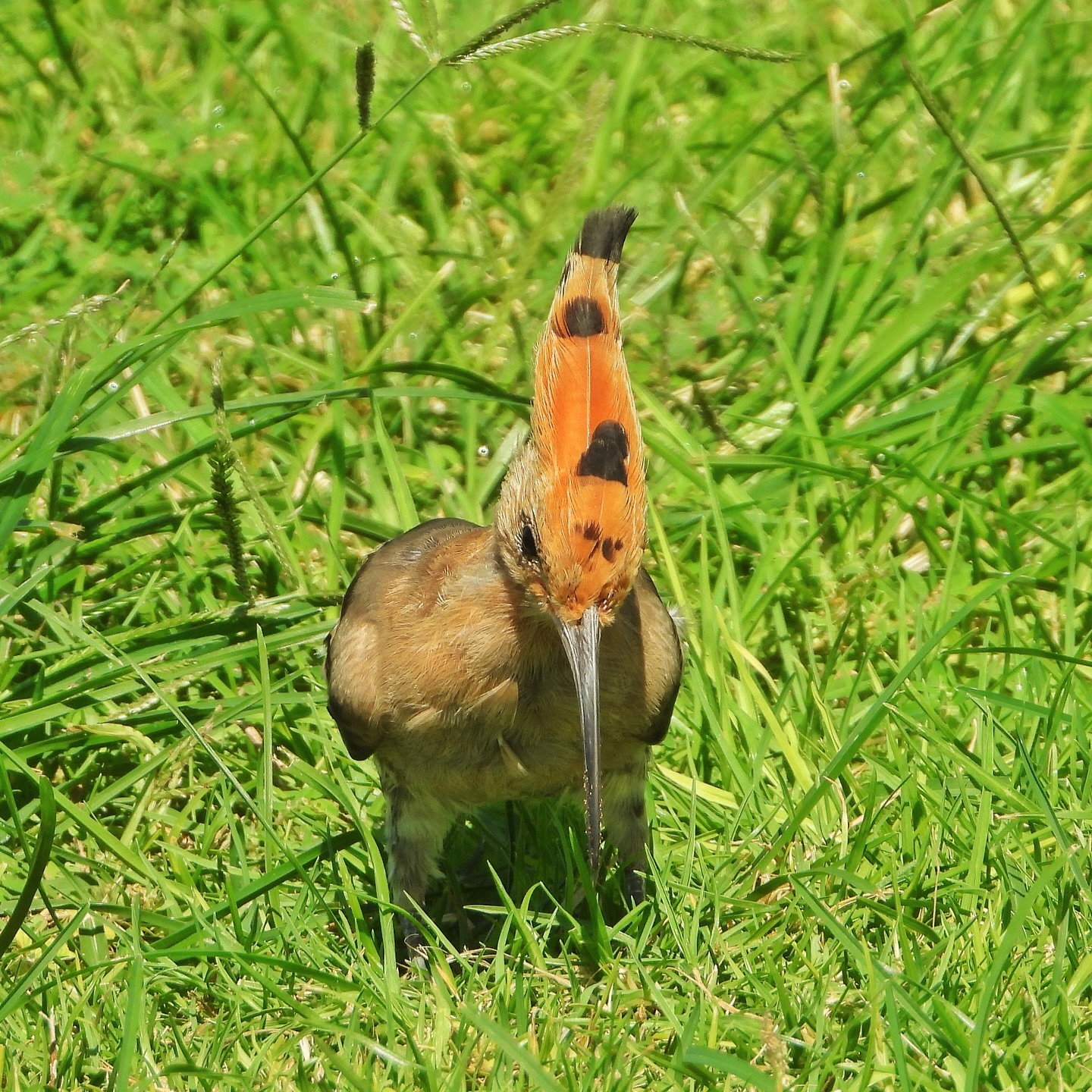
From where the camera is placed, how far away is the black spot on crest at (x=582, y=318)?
3160 millimetres

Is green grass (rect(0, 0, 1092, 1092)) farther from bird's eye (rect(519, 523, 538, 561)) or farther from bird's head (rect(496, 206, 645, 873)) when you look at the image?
bird's eye (rect(519, 523, 538, 561))

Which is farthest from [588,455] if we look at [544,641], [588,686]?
[544,641]

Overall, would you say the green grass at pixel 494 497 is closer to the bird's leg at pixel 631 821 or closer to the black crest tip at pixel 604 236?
the bird's leg at pixel 631 821

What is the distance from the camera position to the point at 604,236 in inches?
130

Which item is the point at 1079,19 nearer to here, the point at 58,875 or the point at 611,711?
the point at 611,711

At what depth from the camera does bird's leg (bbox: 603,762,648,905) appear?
11.8 ft

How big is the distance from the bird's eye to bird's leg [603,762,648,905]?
69cm

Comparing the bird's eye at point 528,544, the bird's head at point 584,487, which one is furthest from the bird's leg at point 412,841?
the bird's eye at point 528,544

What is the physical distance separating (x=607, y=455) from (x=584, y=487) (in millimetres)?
82

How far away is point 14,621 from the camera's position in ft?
13.7

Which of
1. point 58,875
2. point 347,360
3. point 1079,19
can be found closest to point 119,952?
point 58,875

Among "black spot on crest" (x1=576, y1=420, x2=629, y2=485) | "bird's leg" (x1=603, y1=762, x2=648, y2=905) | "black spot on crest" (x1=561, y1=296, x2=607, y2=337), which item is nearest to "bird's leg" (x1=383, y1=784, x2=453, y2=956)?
"bird's leg" (x1=603, y1=762, x2=648, y2=905)

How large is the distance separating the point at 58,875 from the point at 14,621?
81 centimetres

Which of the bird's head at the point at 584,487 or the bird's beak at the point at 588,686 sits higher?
the bird's head at the point at 584,487
